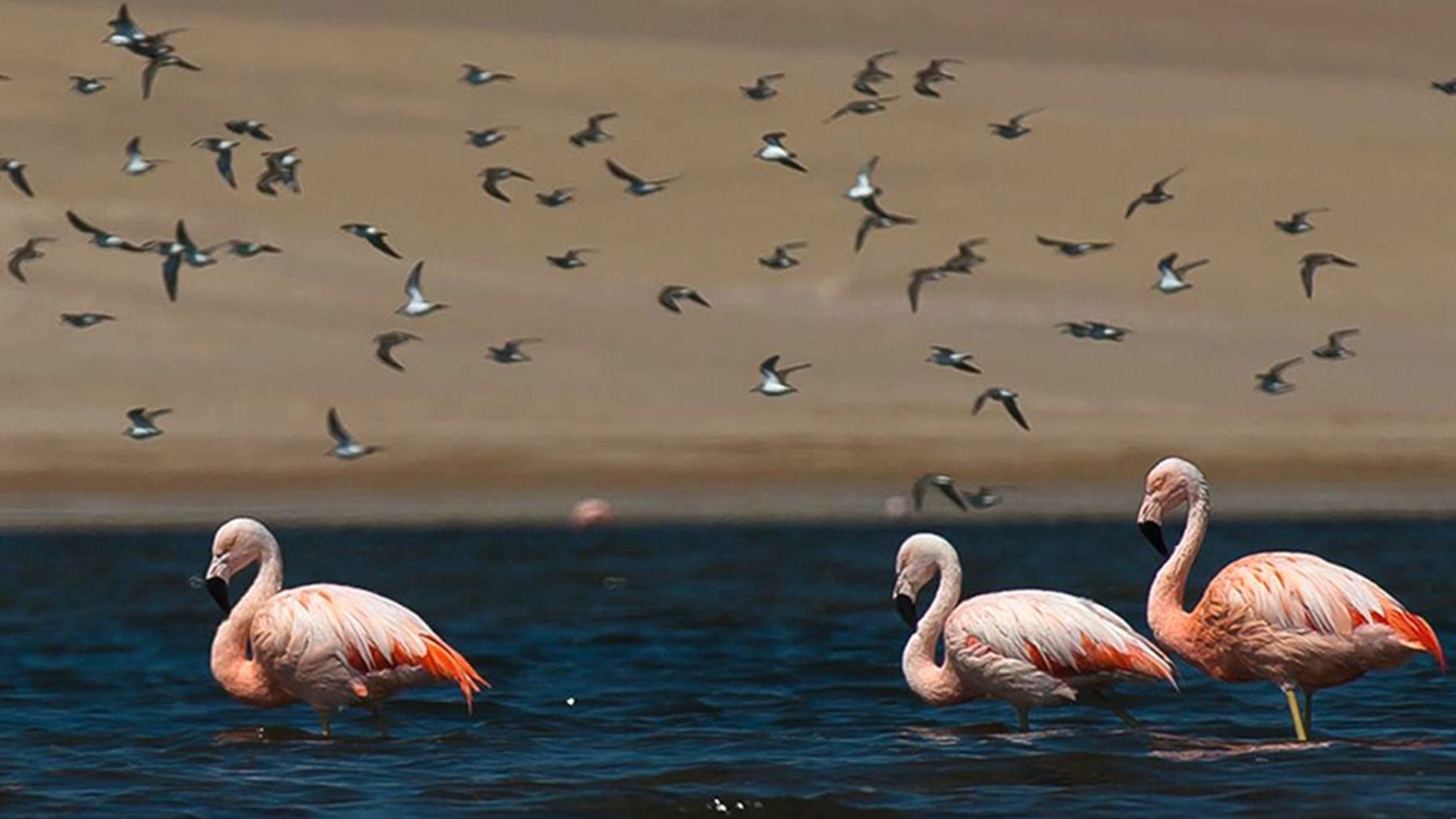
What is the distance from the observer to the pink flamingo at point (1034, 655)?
17.0 metres

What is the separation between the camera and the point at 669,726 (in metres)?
18.6

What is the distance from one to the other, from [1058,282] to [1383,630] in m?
52.9

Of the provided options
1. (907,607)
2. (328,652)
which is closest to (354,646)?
(328,652)

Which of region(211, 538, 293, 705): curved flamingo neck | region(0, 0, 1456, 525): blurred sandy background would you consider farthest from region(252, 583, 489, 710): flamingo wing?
region(0, 0, 1456, 525): blurred sandy background

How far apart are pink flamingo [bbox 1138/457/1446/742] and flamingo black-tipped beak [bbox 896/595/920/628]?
149cm

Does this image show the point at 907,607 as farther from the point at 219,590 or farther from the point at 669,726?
the point at 219,590

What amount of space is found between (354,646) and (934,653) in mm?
3635

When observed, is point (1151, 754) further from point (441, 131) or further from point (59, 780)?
point (441, 131)

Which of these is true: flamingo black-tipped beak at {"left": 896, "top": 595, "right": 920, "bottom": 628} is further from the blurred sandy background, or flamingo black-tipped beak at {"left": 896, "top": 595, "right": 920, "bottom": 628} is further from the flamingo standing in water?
the blurred sandy background

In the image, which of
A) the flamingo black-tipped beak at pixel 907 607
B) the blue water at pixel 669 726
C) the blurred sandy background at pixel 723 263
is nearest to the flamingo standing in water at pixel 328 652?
the blue water at pixel 669 726

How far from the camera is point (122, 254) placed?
6819 centimetres

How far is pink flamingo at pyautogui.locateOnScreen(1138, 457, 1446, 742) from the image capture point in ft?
54.1

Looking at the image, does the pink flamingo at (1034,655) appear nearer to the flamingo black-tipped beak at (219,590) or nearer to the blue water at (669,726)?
the blue water at (669,726)

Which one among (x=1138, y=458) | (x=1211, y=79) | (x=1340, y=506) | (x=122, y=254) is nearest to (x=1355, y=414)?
(x=1138, y=458)
